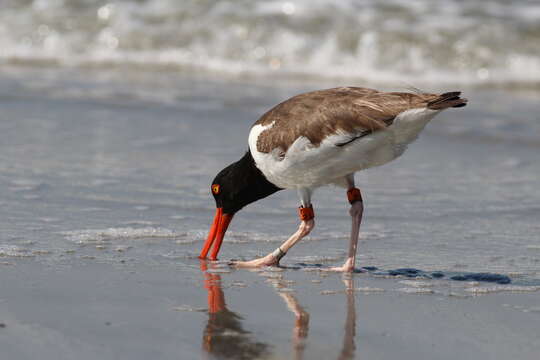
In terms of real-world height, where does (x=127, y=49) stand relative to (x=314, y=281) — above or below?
above

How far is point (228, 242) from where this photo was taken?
627 centimetres

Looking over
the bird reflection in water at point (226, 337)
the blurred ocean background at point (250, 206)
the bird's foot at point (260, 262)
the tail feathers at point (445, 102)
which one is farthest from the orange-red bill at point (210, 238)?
the tail feathers at point (445, 102)

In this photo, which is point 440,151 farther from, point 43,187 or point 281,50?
point 281,50

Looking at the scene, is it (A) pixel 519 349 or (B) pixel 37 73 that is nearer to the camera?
(A) pixel 519 349

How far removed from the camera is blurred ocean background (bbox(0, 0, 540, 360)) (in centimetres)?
434

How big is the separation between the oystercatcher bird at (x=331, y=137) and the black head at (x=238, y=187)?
118mm

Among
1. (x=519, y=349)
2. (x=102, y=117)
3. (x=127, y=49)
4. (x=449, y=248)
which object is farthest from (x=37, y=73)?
(x=519, y=349)

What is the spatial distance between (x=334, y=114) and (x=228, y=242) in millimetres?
1235

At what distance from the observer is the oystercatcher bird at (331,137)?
5.47 metres

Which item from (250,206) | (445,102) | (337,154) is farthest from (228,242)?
(445,102)

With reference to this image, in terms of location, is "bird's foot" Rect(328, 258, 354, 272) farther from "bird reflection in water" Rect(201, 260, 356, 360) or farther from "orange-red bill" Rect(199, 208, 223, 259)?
"orange-red bill" Rect(199, 208, 223, 259)

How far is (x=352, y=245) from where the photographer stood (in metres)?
5.74

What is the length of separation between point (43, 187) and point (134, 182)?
76 cm

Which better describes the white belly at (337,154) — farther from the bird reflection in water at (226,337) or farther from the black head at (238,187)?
the bird reflection in water at (226,337)
